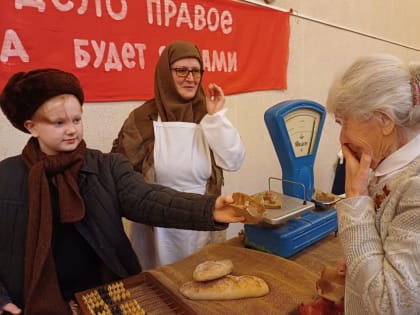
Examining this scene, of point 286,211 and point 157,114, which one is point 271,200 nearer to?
point 286,211

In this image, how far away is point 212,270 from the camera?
878 millimetres

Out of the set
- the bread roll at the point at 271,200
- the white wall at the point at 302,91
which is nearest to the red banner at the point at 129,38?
the white wall at the point at 302,91

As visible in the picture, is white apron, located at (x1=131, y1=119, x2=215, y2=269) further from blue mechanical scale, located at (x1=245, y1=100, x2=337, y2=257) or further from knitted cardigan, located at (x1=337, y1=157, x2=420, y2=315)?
knitted cardigan, located at (x1=337, y1=157, x2=420, y2=315)

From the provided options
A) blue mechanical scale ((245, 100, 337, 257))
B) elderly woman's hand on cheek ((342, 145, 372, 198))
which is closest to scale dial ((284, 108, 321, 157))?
blue mechanical scale ((245, 100, 337, 257))

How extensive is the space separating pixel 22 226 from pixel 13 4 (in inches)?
35.4

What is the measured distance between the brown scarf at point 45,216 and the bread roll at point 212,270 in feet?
1.12

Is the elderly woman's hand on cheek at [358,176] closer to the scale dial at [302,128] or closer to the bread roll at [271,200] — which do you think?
the bread roll at [271,200]

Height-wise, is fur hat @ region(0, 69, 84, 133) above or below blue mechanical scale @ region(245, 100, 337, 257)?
above

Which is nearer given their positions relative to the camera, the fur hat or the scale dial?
the fur hat

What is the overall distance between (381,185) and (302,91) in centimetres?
218

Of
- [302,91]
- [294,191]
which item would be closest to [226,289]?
[294,191]

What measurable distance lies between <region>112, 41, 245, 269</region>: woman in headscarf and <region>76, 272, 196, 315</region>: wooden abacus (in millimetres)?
545

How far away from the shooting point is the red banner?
1.37 meters

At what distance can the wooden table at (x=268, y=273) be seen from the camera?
30.6 inches
